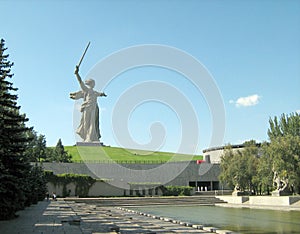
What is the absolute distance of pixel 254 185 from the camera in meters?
39.7

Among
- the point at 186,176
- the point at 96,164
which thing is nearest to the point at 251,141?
the point at 186,176

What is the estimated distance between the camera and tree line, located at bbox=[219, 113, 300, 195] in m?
30.2

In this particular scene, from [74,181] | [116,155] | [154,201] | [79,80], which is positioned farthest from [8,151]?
[116,155]

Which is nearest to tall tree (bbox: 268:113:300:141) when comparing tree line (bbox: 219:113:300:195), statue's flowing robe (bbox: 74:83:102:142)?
tree line (bbox: 219:113:300:195)

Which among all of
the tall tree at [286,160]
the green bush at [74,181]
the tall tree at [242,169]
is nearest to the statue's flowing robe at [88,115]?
the green bush at [74,181]

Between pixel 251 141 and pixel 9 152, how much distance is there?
31.6m

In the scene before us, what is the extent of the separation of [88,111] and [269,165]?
2793 centimetres

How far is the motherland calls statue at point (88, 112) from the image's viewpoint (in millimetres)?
52406

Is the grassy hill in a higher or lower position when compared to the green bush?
higher

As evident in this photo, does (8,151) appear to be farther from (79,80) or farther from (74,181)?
(79,80)

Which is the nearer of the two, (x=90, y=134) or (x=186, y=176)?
(x=186, y=176)

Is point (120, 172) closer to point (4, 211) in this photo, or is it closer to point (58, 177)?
point (58, 177)

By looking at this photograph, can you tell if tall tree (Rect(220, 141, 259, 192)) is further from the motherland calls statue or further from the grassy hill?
the motherland calls statue

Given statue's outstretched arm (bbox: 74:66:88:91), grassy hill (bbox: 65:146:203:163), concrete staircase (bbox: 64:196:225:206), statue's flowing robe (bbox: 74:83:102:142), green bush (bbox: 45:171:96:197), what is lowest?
concrete staircase (bbox: 64:196:225:206)
